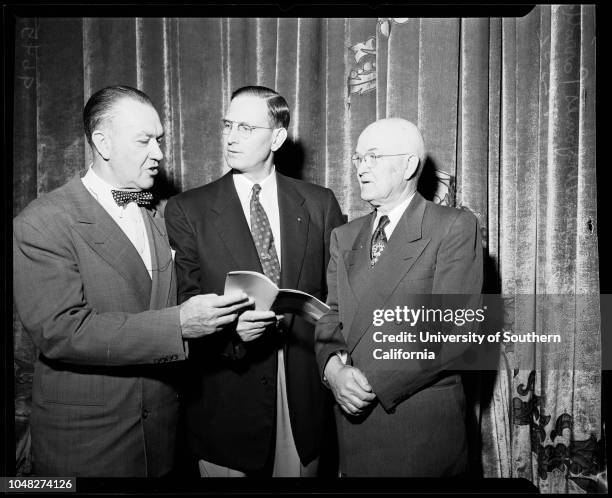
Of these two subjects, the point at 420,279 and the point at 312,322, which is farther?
the point at 312,322

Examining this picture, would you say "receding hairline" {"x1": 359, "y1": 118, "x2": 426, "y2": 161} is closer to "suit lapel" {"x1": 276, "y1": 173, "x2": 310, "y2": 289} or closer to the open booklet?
"suit lapel" {"x1": 276, "y1": 173, "x2": 310, "y2": 289}

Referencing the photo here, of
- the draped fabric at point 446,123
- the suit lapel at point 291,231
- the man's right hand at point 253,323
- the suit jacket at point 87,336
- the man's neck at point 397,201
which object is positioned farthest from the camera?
the draped fabric at point 446,123

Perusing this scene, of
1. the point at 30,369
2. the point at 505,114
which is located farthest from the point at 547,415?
the point at 30,369

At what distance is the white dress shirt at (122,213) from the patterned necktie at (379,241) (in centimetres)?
69

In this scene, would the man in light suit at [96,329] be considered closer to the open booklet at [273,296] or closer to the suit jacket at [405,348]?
the open booklet at [273,296]

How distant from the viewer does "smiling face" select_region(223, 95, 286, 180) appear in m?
1.96

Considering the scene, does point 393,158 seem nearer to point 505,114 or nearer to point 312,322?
point 312,322

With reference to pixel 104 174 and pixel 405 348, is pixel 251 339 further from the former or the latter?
pixel 104 174

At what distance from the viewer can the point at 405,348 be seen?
164 centimetres

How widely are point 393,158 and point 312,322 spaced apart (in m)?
0.59

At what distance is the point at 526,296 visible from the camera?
7.17 ft

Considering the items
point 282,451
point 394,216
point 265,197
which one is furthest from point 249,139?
point 282,451

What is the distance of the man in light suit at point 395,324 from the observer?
1593mm

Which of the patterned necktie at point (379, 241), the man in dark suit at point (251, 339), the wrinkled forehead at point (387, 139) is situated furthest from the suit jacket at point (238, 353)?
the wrinkled forehead at point (387, 139)
